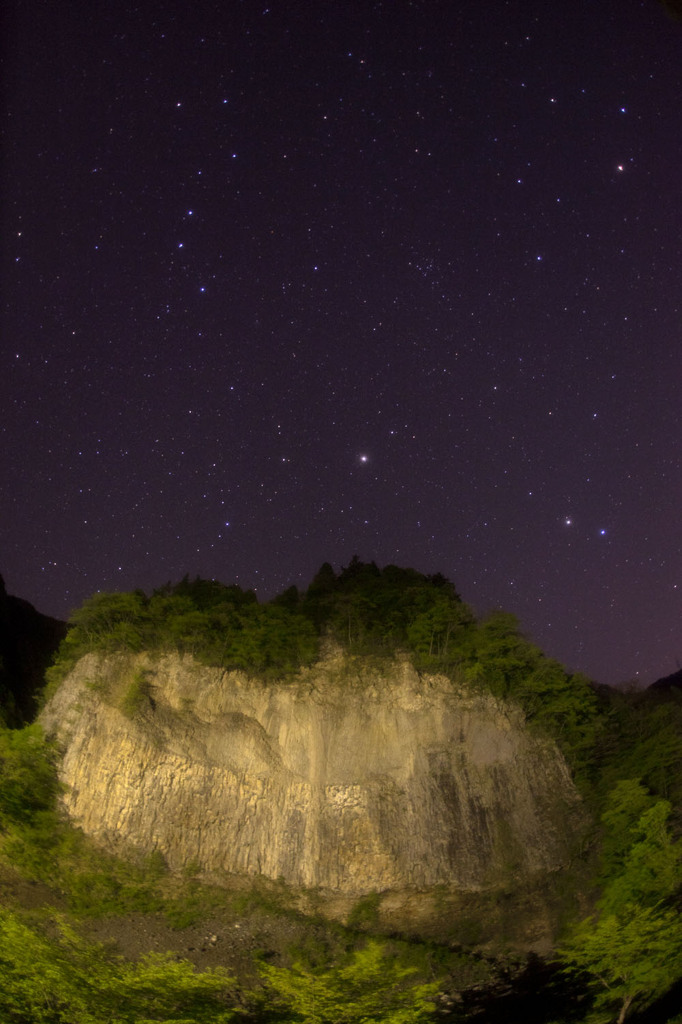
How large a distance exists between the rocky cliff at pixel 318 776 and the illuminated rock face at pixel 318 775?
5 centimetres

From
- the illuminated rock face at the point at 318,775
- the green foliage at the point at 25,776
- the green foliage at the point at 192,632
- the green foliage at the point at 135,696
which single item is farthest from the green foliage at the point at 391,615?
the green foliage at the point at 25,776

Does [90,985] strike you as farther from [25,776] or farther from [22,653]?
[22,653]

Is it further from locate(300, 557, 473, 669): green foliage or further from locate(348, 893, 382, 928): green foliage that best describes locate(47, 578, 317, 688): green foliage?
locate(348, 893, 382, 928): green foliage

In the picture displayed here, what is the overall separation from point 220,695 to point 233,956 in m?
11.2

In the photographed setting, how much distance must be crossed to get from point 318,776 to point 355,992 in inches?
365

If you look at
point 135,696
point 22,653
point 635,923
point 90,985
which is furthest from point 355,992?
point 22,653

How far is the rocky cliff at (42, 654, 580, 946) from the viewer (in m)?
25.3

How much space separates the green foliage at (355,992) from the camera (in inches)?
728

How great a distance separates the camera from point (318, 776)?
91.8ft

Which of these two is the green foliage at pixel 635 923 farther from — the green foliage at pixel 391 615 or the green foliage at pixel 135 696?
the green foliage at pixel 135 696

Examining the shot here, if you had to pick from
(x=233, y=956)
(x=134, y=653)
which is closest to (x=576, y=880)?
(x=233, y=956)

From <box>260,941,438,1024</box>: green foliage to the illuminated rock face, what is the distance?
421 cm

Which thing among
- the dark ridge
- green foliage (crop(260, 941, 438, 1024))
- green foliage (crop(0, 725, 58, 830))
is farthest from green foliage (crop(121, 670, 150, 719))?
green foliage (crop(260, 941, 438, 1024))

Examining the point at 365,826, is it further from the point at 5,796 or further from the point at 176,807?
the point at 5,796
